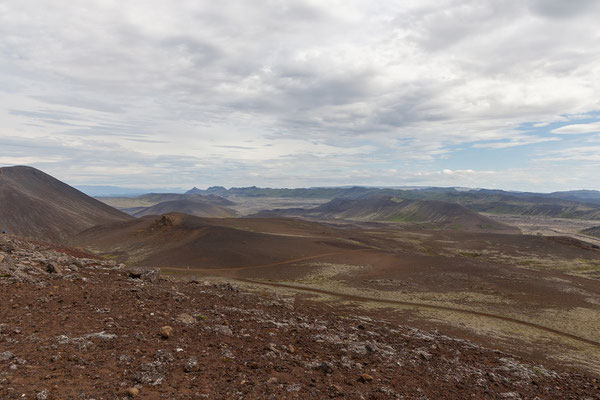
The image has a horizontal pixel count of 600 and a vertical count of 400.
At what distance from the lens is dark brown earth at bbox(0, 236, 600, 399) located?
36.1 feet

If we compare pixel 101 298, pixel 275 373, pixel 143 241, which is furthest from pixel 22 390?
pixel 143 241

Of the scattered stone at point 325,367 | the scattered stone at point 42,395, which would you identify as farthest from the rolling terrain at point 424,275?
the scattered stone at point 42,395

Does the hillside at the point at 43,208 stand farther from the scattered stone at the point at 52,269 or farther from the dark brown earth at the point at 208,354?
the dark brown earth at the point at 208,354

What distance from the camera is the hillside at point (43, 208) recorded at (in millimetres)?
117812

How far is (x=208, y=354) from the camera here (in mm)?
13914

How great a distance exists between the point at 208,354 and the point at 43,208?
156797 mm

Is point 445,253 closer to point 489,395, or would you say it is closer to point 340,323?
point 340,323

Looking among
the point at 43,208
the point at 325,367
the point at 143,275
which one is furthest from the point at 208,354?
the point at 43,208

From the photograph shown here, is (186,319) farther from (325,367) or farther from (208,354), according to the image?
(325,367)

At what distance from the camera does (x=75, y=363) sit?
11406 millimetres

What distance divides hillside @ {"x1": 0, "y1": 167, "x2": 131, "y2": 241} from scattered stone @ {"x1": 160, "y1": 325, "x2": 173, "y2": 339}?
415 feet

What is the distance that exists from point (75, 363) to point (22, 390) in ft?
7.10

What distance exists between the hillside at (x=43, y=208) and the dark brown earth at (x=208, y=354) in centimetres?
11976

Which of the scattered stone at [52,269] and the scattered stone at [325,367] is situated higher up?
the scattered stone at [52,269]
